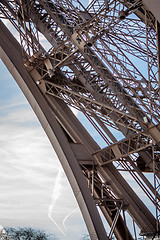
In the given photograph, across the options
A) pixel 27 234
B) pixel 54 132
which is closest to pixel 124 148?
pixel 54 132

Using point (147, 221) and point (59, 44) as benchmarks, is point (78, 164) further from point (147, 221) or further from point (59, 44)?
point (59, 44)

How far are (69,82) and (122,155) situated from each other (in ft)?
11.7

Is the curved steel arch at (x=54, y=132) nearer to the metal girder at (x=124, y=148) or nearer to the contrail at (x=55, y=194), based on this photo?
the metal girder at (x=124, y=148)

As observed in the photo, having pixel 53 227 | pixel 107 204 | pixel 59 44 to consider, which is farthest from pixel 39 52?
pixel 53 227

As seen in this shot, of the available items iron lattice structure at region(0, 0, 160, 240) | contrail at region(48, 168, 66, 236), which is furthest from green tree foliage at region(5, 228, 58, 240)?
iron lattice structure at region(0, 0, 160, 240)

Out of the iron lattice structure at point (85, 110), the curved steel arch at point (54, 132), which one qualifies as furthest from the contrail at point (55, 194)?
the curved steel arch at point (54, 132)

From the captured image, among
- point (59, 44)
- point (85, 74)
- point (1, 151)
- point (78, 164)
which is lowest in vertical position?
point (78, 164)

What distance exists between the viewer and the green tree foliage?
41062 mm

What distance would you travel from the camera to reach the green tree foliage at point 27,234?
41.1 metres

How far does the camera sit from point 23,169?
41.9 meters

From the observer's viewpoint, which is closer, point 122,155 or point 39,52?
point 122,155

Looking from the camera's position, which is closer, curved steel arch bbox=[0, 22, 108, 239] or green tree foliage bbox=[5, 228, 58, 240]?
curved steel arch bbox=[0, 22, 108, 239]

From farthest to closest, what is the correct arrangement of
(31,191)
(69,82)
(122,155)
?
(31,191), (69,82), (122,155)

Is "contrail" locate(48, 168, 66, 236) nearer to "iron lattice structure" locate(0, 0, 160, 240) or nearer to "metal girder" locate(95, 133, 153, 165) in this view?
"iron lattice structure" locate(0, 0, 160, 240)
